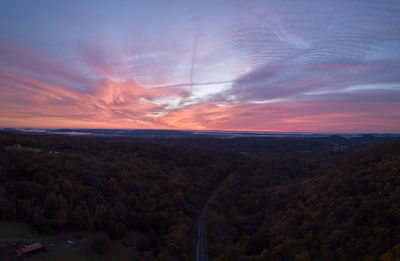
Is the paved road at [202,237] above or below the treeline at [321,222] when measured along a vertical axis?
below

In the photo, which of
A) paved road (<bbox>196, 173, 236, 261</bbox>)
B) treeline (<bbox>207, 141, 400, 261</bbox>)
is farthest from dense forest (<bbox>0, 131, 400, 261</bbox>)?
paved road (<bbox>196, 173, 236, 261</bbox>)

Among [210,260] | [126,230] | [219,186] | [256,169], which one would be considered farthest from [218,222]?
[256,169]

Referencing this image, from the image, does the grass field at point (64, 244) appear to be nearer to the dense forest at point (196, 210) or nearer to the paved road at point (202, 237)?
the dense forest at point (196, 210)

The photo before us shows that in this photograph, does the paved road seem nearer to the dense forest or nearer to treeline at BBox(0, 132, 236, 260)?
the dense forest

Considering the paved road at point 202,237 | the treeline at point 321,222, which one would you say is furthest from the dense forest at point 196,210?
the paved road at point 202,237

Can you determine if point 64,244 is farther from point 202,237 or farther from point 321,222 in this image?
point 321,222

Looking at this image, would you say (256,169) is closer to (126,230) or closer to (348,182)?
(348,182)
